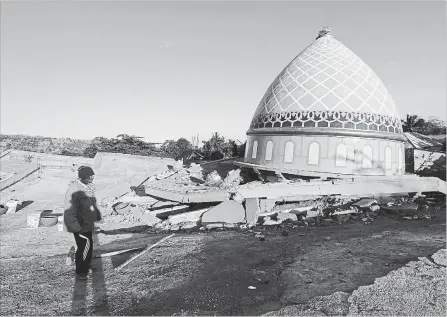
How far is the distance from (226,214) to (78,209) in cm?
449

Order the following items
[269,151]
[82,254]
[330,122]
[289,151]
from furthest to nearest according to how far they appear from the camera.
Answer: [269,151], [289,151], [330,122], [82,254]

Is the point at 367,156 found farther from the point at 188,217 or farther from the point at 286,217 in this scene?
the point at 188,217

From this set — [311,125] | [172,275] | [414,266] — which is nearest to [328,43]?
[311,125]

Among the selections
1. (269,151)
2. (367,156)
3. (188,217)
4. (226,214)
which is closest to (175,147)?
(269,151)

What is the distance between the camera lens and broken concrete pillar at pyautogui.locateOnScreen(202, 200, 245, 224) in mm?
8664

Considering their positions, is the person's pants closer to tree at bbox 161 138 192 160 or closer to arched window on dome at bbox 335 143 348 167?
arched window on dome at bbox 335 143 348 167

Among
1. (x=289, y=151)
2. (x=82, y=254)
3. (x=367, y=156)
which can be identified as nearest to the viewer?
(x=82, y=254)

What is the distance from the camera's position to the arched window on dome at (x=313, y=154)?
39.1 ft

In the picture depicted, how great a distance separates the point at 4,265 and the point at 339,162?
10.1 m

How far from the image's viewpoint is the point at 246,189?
947 cm

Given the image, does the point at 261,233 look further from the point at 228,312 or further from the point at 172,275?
the point at 228,312

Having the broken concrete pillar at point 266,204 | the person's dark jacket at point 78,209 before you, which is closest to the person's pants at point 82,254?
the person's dark jacket at point 78,209

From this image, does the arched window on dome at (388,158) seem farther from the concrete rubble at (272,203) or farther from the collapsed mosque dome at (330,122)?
the concrete rubble at (272,203)

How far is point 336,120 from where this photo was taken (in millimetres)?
11891
